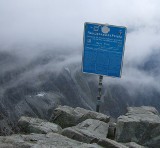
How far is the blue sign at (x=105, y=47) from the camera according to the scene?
15070 millimetres

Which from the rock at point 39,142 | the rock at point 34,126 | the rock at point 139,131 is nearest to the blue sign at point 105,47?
the rock at point 139,131

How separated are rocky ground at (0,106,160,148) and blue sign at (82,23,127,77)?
184 cm

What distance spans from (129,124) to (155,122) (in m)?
0.88

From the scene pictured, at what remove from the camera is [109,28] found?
15.1m

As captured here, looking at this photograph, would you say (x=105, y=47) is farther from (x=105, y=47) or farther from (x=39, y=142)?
(x=39, y=142)

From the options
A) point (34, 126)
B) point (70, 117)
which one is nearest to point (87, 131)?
point (34, 126)

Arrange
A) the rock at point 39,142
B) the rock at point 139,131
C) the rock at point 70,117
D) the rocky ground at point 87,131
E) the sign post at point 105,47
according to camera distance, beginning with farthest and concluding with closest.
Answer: the sign post at point 105,47 < the rock at point 70,117 < the rock at point 139,131 < the rocky ground at point 87,131 < the rock at point 39,142

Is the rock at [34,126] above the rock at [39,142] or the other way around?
the other way around

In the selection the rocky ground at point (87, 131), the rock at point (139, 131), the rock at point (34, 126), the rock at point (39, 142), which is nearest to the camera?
the rock at point (39, 142)

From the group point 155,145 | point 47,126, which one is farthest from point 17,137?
point 155,145

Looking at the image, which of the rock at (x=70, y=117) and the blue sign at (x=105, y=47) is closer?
the rock at (x=70, y=117)

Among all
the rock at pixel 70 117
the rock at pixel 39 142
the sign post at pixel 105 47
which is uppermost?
the sign post at pixel 105 47

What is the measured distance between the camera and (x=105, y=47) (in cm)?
1508

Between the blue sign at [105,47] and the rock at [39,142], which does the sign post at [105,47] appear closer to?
the blue sign at [105,47]
